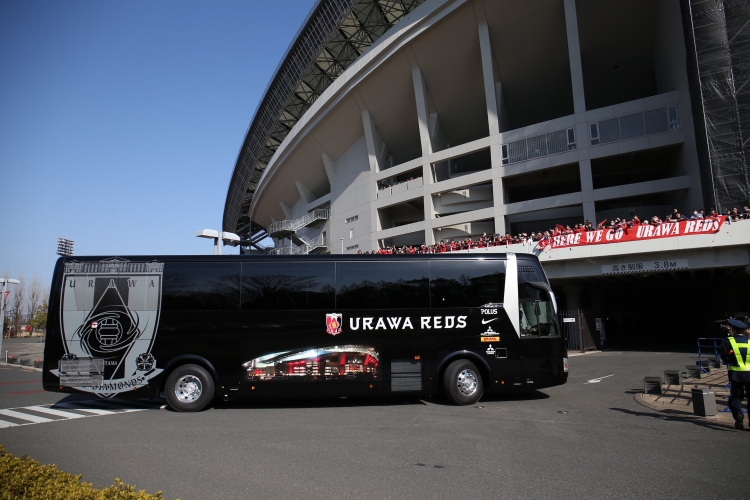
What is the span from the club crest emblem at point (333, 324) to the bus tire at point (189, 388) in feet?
9.05

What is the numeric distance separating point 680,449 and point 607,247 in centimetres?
1824

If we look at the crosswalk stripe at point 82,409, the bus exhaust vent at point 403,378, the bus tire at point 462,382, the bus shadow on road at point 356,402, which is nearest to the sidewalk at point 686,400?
the bus shadow on road at point 356,402

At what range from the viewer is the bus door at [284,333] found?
10477 mm

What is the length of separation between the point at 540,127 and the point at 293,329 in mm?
26967

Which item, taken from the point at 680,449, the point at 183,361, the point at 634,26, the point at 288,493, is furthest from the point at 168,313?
the point at 634,26

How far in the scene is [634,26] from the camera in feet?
108

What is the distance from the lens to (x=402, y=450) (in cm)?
696

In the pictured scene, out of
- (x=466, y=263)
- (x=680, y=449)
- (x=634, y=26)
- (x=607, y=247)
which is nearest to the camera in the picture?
(x=680, y=449)

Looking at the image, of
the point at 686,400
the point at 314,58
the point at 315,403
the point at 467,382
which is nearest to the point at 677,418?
the point at 686,400

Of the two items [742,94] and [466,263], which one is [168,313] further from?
[742,94]

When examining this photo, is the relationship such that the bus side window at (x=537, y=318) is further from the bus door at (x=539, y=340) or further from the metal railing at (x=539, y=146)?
the metal railing at (x=539, y=146)

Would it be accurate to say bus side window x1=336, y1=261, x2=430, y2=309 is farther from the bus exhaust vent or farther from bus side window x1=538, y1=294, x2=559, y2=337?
bus side window x1=538, y1=294, x2=559, y2=337

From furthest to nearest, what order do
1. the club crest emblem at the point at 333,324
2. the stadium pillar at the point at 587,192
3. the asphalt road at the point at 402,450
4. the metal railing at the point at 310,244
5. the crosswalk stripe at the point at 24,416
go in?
the metal railing at the point at 310,244 → the stadium pillar at the point at 587,192 → the club crest emblem at the point at 333,324 → the crosswalk stripe at the point at 24,416 → the asphalt road at the point at 402,450

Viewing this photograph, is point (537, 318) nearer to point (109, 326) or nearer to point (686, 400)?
point (686, 400)
